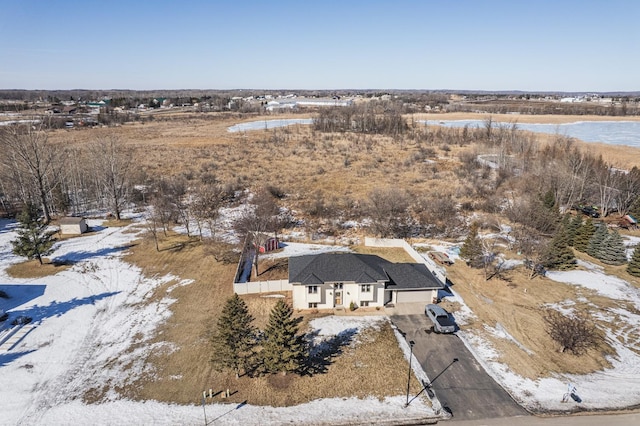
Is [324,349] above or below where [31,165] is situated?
below

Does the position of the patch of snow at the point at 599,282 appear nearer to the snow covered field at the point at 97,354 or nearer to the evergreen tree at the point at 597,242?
the evergreen tree at the point at 597,242

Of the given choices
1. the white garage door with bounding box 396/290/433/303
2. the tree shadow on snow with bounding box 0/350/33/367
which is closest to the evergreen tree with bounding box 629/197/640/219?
the white garage door with bounding box 396/290/433/303

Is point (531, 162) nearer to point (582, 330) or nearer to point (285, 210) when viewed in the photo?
point (285, 210)

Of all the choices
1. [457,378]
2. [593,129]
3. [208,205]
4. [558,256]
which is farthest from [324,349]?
[593,129]

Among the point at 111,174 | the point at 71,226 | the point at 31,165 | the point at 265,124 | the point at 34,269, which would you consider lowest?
the point at 34,269

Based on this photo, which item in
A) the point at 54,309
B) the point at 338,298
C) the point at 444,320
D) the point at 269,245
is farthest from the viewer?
the point at 269,245

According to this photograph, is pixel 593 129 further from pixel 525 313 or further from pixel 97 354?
pixel 97 354

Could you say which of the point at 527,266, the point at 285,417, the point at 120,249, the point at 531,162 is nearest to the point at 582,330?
the point at 527,266
